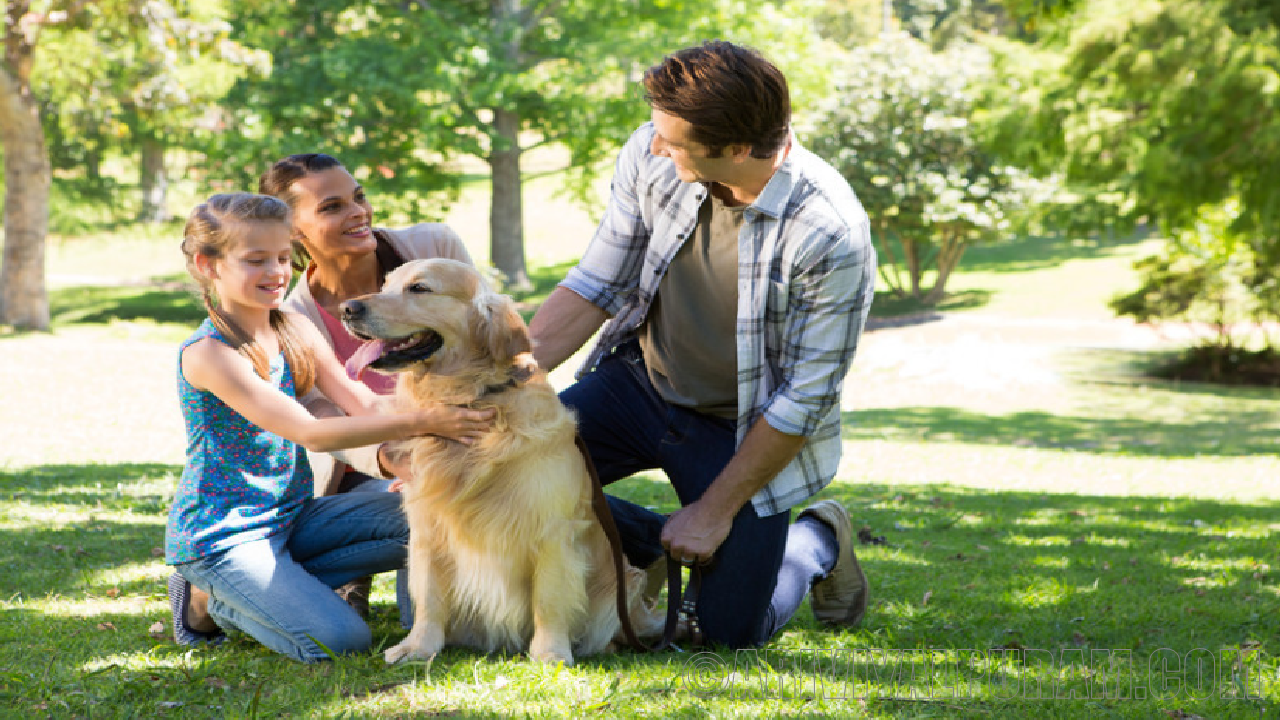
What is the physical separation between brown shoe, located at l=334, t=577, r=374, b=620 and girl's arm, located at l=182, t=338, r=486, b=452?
112cm

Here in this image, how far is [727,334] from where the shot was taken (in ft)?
13.9

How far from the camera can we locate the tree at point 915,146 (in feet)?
80.4

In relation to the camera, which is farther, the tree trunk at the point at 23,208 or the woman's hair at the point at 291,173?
the tree trunk at the point at 23,208

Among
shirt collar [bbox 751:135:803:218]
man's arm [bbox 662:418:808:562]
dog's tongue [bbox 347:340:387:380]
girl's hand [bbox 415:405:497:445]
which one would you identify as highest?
shirt collar [bbox 751:135:803:218]

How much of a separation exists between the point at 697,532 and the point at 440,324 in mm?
1222

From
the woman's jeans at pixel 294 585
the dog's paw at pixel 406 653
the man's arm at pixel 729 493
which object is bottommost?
the dog's paw at pixel 406 653

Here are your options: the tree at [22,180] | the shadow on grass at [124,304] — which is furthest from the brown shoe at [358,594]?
the shadow on grass at [124,304]

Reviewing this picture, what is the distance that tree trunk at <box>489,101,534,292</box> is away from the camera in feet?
83.7

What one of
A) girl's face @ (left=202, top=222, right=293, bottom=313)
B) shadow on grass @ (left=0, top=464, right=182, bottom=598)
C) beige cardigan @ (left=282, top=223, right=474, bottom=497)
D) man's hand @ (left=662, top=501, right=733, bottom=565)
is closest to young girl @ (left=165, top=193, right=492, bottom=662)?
girl's face @ (left=202, top=222, right=293, bottom=313)

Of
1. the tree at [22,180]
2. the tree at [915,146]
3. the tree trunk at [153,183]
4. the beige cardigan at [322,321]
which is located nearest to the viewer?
the beige cardigan at [322,321]

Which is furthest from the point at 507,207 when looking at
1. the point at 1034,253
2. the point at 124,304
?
the point at 1034,253

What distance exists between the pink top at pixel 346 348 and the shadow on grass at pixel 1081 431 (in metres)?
8.31

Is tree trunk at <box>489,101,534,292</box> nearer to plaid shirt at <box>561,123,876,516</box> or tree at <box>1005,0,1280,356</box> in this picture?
tree at <box>1005,0,1280,356</box>

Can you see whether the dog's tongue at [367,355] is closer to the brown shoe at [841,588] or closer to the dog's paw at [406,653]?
the dog's paw at [406,653]
